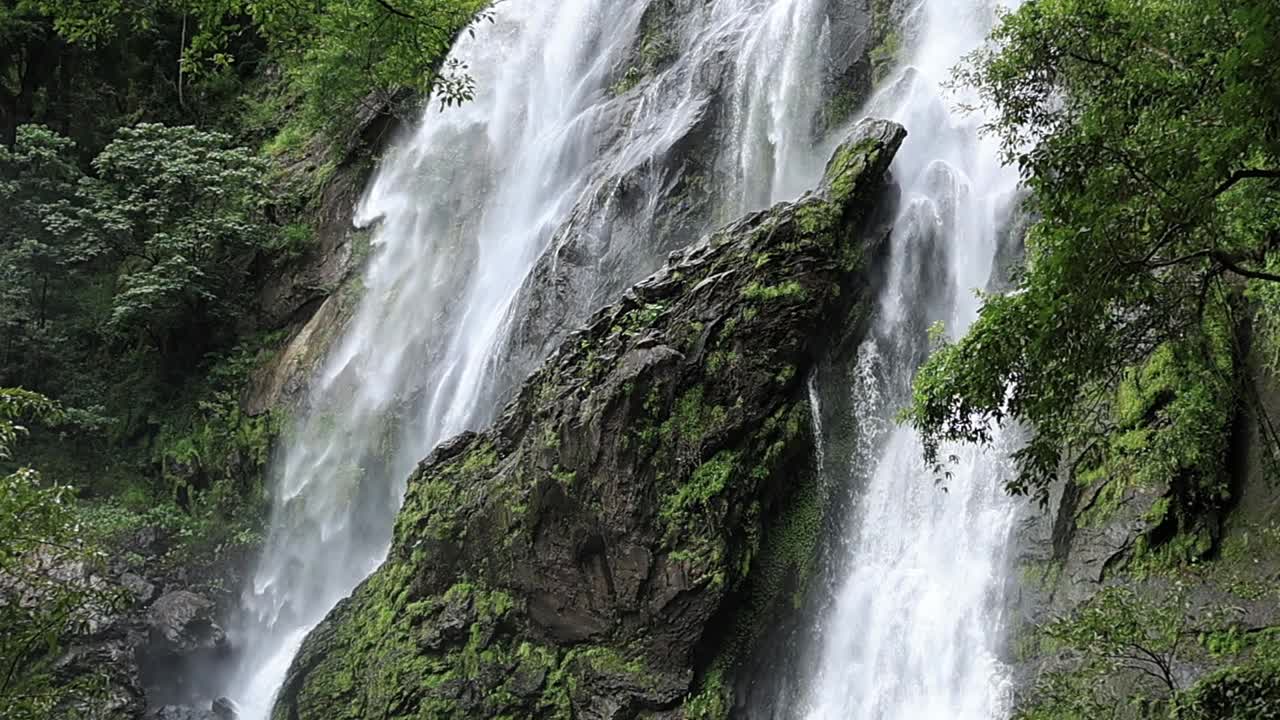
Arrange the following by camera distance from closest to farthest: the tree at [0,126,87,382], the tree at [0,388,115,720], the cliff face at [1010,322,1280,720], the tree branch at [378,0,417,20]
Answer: the tree branch at [378,0,417,20], the tree at [0,388,115,720], the cliff face at [1010,322,1280,720], the tree at [0,126,87,382]

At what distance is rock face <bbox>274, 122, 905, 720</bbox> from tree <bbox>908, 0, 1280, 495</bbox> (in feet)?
16.0

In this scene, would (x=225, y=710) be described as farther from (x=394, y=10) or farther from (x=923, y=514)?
(x=394, y=10)

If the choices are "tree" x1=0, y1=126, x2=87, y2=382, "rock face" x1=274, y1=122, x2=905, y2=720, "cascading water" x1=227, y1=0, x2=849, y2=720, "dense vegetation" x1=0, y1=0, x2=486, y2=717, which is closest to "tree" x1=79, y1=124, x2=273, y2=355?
"dense vegetation" x1=0, y1=0, x2=486, y2=717

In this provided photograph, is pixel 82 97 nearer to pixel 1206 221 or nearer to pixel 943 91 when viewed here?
pixel 943 91

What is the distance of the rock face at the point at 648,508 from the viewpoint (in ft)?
34.1

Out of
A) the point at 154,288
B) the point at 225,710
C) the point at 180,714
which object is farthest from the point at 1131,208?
the point at 154,288

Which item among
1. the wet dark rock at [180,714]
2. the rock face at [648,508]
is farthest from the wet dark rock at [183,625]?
the rock face at [648,508]

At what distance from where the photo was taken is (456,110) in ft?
67.3

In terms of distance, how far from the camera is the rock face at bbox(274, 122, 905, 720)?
10.4 metres

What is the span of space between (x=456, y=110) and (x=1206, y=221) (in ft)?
59.3

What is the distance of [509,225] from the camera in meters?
17.4

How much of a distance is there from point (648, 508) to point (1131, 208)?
6893mm

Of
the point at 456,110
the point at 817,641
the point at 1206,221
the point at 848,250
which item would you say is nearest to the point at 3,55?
the point at 456,110

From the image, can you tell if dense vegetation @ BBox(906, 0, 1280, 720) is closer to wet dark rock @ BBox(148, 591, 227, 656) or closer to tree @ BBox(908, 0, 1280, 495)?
tree @ BBox(908, 0, 1280, 495)
